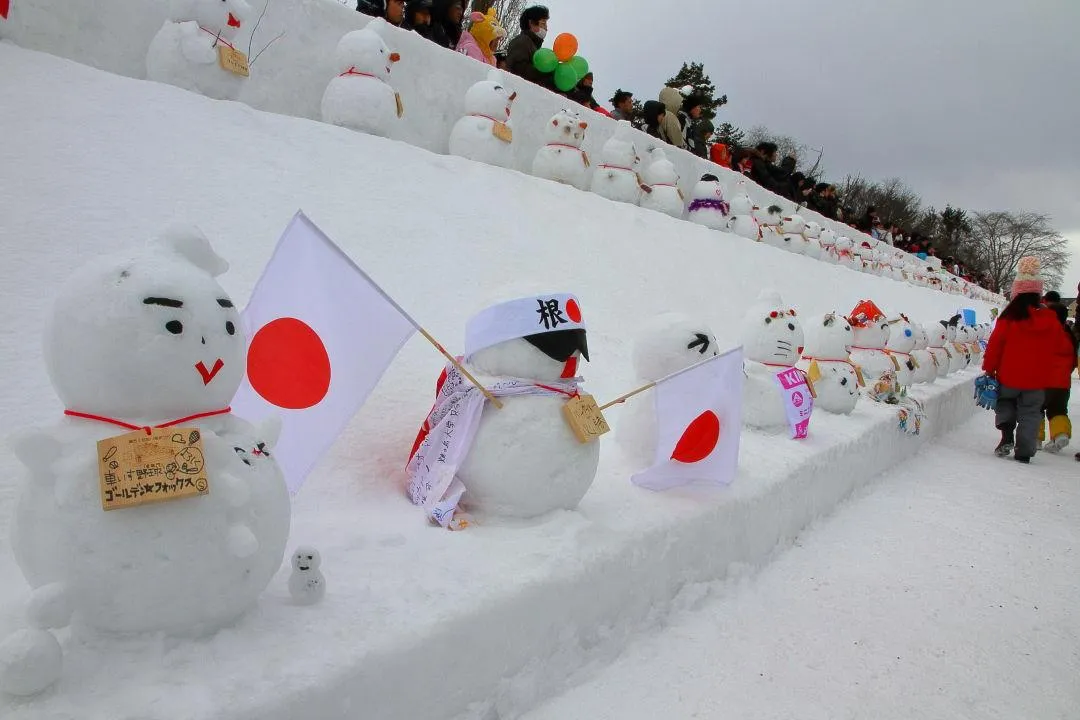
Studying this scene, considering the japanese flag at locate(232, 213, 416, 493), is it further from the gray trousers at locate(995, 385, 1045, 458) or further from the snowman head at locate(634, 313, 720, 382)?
the gray trousers at locate(995, 385, 1045, 458)

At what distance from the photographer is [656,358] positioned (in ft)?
8.77

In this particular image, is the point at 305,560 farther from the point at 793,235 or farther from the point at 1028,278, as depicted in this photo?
the point at 793,235

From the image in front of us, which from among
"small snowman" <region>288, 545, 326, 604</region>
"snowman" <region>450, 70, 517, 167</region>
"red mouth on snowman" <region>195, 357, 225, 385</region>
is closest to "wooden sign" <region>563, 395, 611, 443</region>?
"small snowman" <region>288, 545, 326, 604</region>

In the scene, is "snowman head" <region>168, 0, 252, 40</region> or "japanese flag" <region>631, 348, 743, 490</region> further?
"snowman head" <region>168, 0, 252, 40</region>

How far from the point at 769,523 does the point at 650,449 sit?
0.56 m

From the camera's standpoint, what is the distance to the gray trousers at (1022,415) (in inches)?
197

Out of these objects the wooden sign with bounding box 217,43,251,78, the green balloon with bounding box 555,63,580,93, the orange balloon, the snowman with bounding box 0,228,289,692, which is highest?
the orange balloon

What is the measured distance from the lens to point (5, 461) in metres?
1.64

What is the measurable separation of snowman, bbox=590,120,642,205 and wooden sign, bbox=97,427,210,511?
5969mm

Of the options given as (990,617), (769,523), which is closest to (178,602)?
(769,523)

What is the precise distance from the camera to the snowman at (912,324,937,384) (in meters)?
5.93

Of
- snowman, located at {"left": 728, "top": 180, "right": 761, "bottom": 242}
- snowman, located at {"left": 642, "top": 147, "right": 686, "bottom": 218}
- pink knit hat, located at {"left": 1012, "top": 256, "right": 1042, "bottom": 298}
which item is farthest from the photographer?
snowman, located at {"left": 728, "top": 180, "right": 761, "bottom": 242}

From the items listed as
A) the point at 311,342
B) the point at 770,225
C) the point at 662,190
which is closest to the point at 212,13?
the point at 311,342

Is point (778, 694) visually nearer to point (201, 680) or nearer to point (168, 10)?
point (201, 680)
